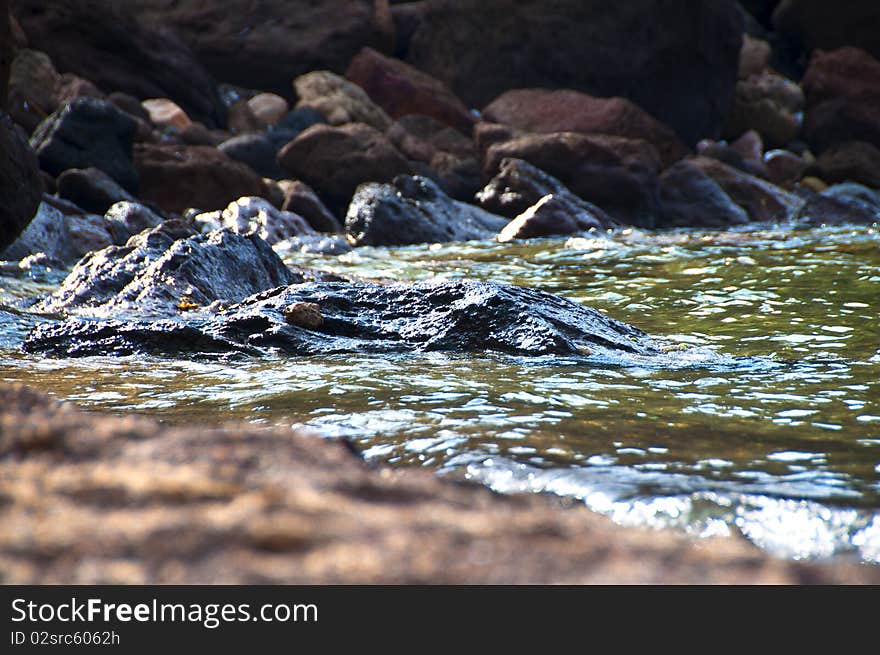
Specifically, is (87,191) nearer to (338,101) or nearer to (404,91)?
(338,101)

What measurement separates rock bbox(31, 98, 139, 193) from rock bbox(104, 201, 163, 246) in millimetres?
1813

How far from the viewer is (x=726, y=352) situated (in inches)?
212

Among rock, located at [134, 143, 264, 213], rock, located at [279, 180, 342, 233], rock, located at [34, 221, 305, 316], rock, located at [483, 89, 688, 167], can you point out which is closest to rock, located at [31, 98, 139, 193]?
rock, located at [134, 143, 264, 213]

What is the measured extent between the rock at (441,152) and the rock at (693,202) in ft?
11.1

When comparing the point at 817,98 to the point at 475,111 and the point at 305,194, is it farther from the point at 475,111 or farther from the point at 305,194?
the point at 305,194

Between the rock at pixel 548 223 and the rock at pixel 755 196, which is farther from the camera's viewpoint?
the rock at pixel 755 196

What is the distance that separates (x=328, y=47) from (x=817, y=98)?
40.5ft

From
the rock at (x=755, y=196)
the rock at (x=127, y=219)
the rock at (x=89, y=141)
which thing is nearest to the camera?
the rock at (x=127, y=219)

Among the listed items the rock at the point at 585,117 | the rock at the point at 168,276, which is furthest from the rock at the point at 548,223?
the rock at the point at 585,117

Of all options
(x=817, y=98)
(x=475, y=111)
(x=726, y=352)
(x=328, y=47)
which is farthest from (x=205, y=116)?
(x=726, y=352)

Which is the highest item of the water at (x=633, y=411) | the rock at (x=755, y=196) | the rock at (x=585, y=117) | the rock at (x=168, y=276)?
the water at (x=633, y=411)

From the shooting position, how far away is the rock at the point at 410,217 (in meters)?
13.3

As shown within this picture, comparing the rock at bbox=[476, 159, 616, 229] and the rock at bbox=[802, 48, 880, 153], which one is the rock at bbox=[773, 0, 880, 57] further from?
the rock at bbox=[476, 159, 616, 229]

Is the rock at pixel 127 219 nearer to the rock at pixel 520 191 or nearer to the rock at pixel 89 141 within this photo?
the rock at pixel 89 141
